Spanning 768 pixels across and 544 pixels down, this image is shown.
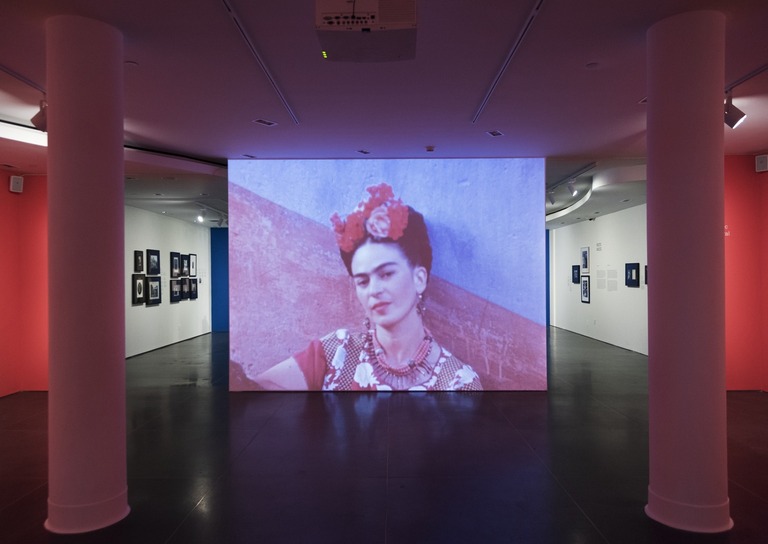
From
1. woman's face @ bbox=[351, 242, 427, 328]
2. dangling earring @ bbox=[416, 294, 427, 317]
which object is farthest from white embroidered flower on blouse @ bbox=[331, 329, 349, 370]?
dangling earring @ bbox=[416, 294, 427, 317]

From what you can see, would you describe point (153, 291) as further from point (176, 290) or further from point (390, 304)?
point (390, 304)

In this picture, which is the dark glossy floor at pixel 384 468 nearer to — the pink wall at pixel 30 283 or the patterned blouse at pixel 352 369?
the patterned blouse at pixel 352 369

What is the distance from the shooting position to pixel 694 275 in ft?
11.9

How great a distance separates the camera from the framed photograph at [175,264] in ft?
46.1

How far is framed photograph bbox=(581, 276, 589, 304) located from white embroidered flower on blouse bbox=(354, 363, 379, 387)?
9.36 meters

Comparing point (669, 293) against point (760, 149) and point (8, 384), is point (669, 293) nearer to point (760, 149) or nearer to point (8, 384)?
point (760, 149)

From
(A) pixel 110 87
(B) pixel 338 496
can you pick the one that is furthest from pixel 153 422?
(A) pixel 110 87

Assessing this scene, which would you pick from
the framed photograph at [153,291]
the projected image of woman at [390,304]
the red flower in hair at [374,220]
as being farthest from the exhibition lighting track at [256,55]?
the framed photograph at [153,291]

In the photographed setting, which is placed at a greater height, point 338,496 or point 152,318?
point 152,318

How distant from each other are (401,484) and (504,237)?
4732 mm

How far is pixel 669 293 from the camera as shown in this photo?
12.1 feet

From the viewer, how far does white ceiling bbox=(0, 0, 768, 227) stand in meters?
3.63

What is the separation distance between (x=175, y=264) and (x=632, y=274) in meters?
11.8

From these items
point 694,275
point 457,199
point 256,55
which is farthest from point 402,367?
point 256,55
